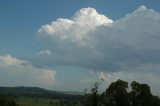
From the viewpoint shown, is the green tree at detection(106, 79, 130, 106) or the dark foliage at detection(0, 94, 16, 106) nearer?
the green tree at detection(106, 79, 130, 106)

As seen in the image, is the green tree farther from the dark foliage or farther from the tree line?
the dark foliage

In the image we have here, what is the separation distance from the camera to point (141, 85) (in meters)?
91.9

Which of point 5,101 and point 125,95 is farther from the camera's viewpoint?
point 5,101

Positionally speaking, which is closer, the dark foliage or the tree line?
the tree line

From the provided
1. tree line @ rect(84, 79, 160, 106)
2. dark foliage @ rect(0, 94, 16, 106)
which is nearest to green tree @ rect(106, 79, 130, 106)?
tree line @ rect(84, 79, 160, 106)

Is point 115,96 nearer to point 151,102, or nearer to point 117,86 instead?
point 117,86

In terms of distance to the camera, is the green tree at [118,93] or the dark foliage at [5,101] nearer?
the green tree at [118,93]

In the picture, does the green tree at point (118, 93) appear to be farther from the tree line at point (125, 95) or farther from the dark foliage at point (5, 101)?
the dark foliage at point (5, 101)

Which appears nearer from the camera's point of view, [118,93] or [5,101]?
[118,93]

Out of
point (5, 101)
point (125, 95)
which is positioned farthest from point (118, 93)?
point (5, 101)

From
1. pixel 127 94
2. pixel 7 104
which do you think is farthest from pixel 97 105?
pixel 7 104

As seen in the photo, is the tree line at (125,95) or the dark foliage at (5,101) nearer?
the tree line at (125,95)

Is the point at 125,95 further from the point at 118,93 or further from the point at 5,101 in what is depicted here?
the point at 5,101

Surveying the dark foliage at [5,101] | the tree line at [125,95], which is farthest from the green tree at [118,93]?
the dark foliage at [5,101]
